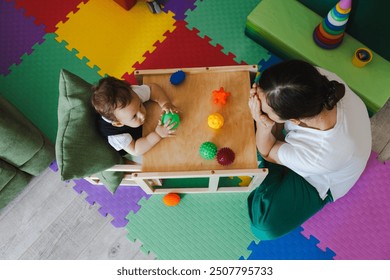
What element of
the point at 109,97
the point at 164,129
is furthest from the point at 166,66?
the point at 109,97

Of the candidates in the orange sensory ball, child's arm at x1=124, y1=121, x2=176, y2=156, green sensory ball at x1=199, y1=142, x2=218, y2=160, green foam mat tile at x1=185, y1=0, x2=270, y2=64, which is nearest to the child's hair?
child's arm at x1=124, y1=121, x2=176, y2=156

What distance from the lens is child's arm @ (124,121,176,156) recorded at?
1.06 meters

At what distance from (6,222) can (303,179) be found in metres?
1.32

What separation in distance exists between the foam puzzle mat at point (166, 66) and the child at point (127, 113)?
0.40 m

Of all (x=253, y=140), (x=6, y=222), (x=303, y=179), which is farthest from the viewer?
(x=6, y=222)

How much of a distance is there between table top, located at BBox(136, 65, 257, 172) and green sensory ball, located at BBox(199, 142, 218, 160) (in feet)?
0.10

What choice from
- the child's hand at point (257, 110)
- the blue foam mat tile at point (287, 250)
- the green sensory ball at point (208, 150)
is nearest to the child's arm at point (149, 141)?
the green sensory ball at point (208, 150)

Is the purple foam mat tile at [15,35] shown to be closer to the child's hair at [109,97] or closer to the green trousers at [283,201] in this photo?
the child's hair at [109,97]

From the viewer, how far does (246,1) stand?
5.58 ft

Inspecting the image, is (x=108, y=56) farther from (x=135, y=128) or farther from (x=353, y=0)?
(x=353, y=0)

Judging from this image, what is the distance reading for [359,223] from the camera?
1.38 m

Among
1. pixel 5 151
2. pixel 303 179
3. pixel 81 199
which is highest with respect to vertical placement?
pixel 5 151

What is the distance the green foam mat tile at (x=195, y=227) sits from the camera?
1.36m
